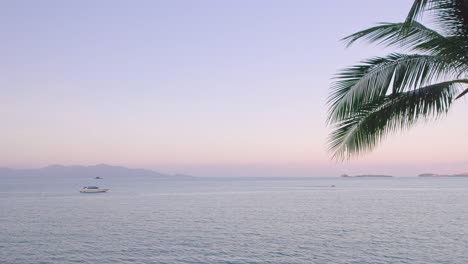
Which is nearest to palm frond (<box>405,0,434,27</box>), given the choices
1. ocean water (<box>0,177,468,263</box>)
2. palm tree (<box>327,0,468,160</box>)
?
palm tree (<box>327,0,468,160</box>)

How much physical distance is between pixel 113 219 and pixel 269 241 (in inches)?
1083

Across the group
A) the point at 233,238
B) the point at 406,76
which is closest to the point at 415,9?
the point at 406,76

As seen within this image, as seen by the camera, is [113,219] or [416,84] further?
[113,219]

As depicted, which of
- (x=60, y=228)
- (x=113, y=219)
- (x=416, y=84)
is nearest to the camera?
(x=416, y=84)

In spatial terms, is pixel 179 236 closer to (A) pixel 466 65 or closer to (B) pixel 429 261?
(B) pixel 429 261

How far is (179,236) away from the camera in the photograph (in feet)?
138

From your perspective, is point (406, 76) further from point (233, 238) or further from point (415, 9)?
point (233, 238)

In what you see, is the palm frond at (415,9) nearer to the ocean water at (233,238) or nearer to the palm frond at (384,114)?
the palm frond at (384,114)

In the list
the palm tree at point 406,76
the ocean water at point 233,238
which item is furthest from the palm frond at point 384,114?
the ocean water at point 233,238

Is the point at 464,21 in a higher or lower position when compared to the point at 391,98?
higher

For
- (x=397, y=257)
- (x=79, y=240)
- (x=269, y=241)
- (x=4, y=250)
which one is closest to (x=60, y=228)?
(x=79, y=240)

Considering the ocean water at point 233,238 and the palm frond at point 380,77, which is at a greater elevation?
the palm frond at point 380,77

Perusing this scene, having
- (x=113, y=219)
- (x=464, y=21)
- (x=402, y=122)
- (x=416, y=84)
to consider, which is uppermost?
(x=464, y=21)

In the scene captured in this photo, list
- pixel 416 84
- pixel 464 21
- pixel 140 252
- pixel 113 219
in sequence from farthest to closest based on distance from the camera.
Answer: pixel 113 219
pixel 140 252
pixel 416 84
pixel 464 21
